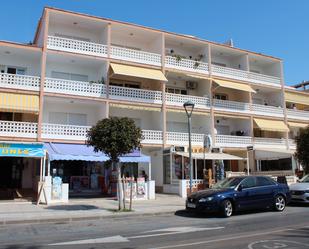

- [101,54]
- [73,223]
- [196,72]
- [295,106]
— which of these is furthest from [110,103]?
[295,106]

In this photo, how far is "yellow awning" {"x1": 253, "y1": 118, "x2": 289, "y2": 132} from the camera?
110 feet

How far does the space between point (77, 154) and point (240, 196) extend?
10.5 metres

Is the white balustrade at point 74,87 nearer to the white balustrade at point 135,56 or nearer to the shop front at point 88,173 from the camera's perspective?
the white balustrade at point 135,56

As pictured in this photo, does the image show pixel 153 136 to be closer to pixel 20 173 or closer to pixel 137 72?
pixel 137 72

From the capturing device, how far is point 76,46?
2648 centimetres

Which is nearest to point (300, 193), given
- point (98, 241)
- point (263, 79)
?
point (98, 241)

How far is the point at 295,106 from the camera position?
41.7 m

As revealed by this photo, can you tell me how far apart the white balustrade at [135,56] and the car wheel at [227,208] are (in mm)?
16411

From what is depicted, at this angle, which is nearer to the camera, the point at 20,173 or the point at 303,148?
the point at 20,173

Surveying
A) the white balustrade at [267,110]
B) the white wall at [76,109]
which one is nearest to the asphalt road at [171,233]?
the white wall at [76,109]

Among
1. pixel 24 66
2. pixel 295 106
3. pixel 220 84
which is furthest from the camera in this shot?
pixel 295 106

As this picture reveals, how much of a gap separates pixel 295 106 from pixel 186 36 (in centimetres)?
1766

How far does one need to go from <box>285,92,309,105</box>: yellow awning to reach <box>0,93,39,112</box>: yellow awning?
24.8m

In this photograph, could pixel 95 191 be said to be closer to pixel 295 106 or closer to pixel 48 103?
pixel 48 103
